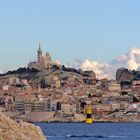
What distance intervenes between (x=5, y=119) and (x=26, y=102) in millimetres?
154444

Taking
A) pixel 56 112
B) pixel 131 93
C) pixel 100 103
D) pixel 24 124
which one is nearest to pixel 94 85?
pixel 131 93

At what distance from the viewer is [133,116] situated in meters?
154

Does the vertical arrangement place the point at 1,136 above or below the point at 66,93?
below

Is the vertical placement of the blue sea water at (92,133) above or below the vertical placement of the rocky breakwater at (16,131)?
above

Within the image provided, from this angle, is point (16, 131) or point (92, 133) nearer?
point (16, 131)

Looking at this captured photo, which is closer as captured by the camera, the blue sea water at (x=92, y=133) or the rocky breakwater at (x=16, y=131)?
the rocky breakwater at (x=16, y=131)

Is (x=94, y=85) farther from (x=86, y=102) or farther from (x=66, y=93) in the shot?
(x=86, y=102)

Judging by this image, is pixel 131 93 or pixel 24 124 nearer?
pixel 24 124

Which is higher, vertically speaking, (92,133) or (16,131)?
(92,133)

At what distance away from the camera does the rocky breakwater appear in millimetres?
13352

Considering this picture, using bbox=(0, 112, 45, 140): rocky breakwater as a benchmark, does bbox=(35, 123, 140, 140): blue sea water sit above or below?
above

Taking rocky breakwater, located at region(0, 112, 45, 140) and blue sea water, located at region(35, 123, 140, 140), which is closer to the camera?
rocky breakwater, located at region(0, 112, 45, 140)

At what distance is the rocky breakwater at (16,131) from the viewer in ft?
43.8

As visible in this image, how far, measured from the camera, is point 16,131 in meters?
13.6
